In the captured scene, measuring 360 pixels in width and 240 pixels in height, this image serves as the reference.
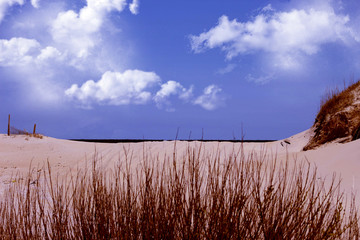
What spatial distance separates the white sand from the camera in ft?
30.8

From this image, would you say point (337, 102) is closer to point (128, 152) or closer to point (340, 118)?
point (340, 118)

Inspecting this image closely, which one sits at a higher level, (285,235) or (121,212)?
(121,212)

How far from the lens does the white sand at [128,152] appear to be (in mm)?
9391

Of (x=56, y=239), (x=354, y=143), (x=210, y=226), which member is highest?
(x=354, y=143)

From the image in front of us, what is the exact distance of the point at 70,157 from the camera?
1677 cm

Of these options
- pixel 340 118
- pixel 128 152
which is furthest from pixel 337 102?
pixel 128 152

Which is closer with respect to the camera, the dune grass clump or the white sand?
the white sand

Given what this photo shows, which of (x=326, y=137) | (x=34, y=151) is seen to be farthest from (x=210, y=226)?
(x=34, y=151)

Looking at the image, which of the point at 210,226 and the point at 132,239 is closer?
the point at 210,226

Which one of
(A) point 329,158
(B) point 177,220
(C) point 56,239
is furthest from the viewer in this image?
(A) point 329,158

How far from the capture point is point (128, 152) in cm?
960

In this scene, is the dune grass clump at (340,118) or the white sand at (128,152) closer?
the white sand at (128,152)

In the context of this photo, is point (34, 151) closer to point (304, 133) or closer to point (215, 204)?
point (304, 133)

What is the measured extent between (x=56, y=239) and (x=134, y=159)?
448 inches
